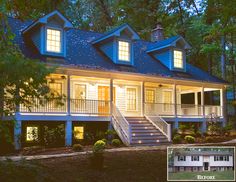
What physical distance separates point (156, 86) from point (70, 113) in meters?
9.34

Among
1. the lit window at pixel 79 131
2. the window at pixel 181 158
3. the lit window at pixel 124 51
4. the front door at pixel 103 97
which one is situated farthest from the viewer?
the lit window at pixel 124 51

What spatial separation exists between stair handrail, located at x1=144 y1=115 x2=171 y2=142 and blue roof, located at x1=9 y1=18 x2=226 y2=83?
10.3ft

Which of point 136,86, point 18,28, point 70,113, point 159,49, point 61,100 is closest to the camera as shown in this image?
point 61,100

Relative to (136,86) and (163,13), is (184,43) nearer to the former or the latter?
(136,86)

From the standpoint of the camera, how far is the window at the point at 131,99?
25.4 metres

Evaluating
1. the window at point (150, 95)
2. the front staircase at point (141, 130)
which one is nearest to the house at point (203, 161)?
the front staircase at point (141, 130)

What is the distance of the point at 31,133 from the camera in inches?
768

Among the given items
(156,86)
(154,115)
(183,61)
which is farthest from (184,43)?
(154,115)

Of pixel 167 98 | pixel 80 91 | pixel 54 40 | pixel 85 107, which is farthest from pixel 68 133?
pixel 167 98

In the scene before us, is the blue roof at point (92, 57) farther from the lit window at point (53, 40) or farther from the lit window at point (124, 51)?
the lit window at point (53, 40)

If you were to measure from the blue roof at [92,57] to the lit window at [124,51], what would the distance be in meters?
0.62

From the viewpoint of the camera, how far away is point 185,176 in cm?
886

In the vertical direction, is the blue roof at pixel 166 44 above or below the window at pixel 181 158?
above

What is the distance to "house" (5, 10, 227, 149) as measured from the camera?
2000cm
